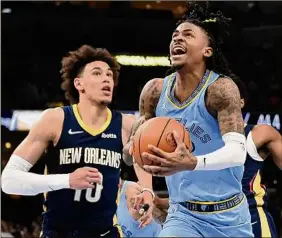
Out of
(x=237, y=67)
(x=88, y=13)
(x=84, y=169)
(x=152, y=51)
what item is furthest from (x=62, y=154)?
(x=88, y=13)

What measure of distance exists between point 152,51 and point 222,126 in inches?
220

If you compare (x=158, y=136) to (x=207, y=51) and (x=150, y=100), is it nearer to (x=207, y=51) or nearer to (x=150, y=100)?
(x=150, y=100)

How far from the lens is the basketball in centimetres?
293

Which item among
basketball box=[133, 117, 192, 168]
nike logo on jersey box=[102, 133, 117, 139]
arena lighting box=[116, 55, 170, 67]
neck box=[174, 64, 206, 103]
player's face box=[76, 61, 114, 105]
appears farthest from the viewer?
arena lighting box=[116, 55, 170, 67]

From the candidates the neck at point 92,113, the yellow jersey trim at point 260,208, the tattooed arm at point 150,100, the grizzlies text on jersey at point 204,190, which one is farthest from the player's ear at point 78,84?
the yellow jersey trim at point 260,208

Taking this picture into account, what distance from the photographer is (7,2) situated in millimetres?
9180

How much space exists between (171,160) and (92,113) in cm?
146

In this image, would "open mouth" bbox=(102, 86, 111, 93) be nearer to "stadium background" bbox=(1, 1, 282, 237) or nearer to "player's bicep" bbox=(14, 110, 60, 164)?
"player's bicep" bbox=(14, 110, 60, 164)

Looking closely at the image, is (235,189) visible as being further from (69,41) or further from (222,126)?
(69,41)

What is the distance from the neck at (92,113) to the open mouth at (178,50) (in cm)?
89

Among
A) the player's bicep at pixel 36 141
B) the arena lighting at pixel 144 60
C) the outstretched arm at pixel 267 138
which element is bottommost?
the player's bicep at pixel 36 141

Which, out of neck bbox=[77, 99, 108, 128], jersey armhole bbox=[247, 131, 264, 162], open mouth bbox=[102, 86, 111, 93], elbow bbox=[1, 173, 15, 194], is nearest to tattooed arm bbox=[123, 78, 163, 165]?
neck bbox=[77, 99, 108, 128]

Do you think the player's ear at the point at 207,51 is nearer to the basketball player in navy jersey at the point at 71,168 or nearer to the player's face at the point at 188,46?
the player's face at the point at 188,46

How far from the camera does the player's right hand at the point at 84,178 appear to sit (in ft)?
11.8
